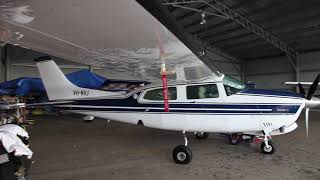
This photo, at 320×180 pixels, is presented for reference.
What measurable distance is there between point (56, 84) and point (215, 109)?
14.7ft

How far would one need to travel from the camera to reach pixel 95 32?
321cm

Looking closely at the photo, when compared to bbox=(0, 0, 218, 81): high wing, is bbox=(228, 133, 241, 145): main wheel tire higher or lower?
lower

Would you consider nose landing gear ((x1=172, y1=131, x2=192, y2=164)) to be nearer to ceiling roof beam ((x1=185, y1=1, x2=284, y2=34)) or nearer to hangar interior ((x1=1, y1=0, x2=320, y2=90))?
hangar interior ((x1=1, y1=0, x2=320, y2=90))

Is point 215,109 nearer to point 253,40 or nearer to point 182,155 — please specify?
point 182,155

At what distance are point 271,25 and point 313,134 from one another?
1060 centimetres

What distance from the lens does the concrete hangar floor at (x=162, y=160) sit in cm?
465

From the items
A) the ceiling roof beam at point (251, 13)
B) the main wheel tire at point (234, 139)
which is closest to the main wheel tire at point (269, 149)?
the main wheel tire at point (234, 139)

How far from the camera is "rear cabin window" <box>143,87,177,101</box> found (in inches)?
244

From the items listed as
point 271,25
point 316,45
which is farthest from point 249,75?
point 271,25

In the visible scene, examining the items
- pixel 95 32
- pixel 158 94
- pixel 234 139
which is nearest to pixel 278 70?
pixel 234 139

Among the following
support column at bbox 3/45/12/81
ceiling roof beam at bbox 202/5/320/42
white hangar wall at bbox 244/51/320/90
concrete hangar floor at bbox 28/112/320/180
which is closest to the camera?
concrete hangar floor at bbox 28/112/320/180

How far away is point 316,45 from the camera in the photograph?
65.8 ft

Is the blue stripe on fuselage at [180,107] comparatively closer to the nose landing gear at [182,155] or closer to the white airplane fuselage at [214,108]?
the white airplane fuselage at [214,108]

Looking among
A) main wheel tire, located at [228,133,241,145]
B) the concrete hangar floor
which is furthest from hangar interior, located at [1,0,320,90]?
the concrete hangar floor
